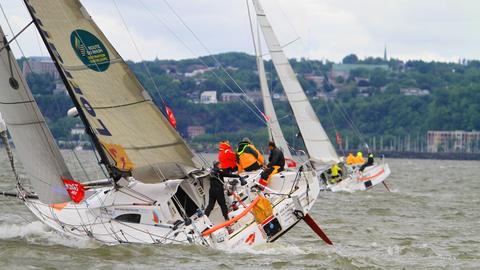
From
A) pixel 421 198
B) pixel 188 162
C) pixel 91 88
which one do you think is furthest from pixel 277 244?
pixel 421 198

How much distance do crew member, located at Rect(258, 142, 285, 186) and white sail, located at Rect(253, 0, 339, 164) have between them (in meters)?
14.3

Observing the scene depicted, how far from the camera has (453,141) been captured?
492 feet

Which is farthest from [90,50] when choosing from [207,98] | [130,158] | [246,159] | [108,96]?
[207,98]

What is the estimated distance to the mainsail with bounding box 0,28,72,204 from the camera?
51.4 ft

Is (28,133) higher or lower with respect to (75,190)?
higher

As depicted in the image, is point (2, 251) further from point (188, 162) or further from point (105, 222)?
point (188, 162)

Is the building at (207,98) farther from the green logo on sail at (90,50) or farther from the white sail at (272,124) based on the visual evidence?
the green logo on sail at (90,50)

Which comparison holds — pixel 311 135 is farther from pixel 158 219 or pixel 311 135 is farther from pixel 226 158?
pixel 158 219

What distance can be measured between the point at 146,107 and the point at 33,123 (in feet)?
5.53

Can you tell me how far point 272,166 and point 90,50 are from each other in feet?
11.0

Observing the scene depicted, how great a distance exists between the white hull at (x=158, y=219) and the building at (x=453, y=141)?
428 feet

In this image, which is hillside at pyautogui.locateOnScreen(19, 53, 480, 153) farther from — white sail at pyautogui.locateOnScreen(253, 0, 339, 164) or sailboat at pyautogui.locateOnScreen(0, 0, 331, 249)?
sailboat at pyautogui.locateOnScreen(0, 0, 331, 249)

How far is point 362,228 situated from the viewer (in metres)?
20.2

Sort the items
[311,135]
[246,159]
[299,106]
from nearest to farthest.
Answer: [246,159] → [311,135] → [299,106]
